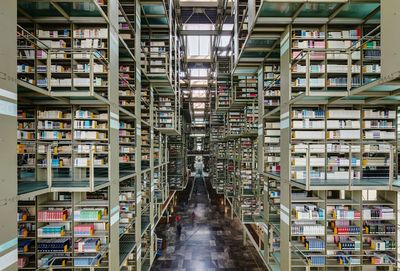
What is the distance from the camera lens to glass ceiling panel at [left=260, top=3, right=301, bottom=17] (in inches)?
163

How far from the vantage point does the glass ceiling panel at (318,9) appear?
4.22 meters

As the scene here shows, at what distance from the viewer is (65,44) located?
5277 millimetres

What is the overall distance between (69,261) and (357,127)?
20.3 ft

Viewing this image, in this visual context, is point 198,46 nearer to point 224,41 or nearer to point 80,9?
point 224,41

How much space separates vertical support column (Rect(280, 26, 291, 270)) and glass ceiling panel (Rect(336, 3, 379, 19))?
37.7 inches

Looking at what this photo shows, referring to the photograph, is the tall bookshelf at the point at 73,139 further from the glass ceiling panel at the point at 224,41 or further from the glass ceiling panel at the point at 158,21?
the glass ceiling panel at the point at 224,41

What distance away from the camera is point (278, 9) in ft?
14.1

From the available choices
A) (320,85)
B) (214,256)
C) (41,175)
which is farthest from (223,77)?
(41,175)

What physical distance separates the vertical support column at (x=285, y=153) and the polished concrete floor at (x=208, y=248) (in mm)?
4014

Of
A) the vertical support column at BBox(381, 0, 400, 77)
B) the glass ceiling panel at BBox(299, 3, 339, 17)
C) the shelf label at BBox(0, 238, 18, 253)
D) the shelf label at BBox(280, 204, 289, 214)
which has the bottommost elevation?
the shelf label at BBox(280, 204, 289, 214)

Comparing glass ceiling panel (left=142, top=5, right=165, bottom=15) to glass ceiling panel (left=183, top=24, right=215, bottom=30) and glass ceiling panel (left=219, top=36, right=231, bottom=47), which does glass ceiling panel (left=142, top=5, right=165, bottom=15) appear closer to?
glass ceiling panel (left=183, top=24, right=215, bottom=30)

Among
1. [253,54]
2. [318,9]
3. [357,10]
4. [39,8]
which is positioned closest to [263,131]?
[253,54]

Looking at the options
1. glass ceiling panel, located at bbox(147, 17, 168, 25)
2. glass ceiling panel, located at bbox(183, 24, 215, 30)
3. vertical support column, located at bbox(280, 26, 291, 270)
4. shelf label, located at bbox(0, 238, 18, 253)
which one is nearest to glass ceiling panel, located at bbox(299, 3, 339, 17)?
vertical support column, located at bbox(280, 26, 291, 270)

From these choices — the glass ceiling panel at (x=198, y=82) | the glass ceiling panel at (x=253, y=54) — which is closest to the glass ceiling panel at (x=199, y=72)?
the glass ceiling panel at (x=198, y=82)
